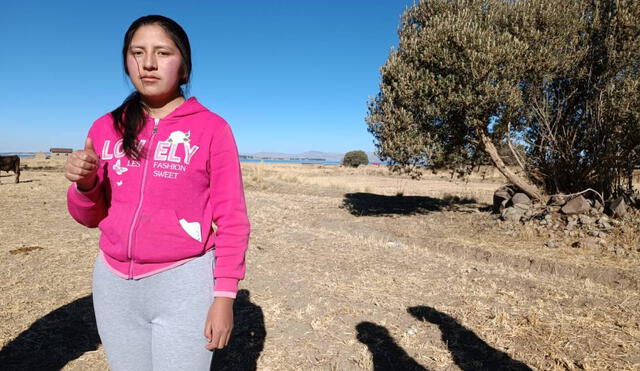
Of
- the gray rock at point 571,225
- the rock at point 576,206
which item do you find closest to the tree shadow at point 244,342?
the gray rock at point 571,225

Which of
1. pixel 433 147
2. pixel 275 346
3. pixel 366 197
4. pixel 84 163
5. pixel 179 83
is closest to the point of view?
pixel 84 163

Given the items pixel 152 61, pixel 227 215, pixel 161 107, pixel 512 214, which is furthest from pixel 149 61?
pixel 512 214

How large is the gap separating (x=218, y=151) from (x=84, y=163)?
0.55 meters

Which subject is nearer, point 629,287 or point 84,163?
point 84,163

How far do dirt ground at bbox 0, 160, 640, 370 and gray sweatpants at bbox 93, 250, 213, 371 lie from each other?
2323mm

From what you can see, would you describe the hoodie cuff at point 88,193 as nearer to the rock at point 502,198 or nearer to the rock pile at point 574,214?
the rock pile at point 574,214

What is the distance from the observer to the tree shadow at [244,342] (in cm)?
379

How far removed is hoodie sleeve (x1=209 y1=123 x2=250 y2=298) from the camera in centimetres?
164

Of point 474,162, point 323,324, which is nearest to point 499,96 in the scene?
point 474,162

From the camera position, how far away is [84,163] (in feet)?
5.00

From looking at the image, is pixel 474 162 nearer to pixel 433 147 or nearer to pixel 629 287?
pixel 433 147

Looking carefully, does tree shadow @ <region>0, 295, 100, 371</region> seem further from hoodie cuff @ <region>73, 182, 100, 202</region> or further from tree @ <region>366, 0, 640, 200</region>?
tree @ <region>366, 0, 640, 200</region>

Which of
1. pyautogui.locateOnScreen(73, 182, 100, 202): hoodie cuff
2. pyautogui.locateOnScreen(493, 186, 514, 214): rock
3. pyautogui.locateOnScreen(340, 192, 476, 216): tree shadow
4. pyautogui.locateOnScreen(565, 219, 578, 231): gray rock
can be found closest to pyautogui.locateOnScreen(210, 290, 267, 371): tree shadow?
pyautogui.locateOnScreen(73, 182, 100, 202): hoodie cuff

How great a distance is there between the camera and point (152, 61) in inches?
66.1
